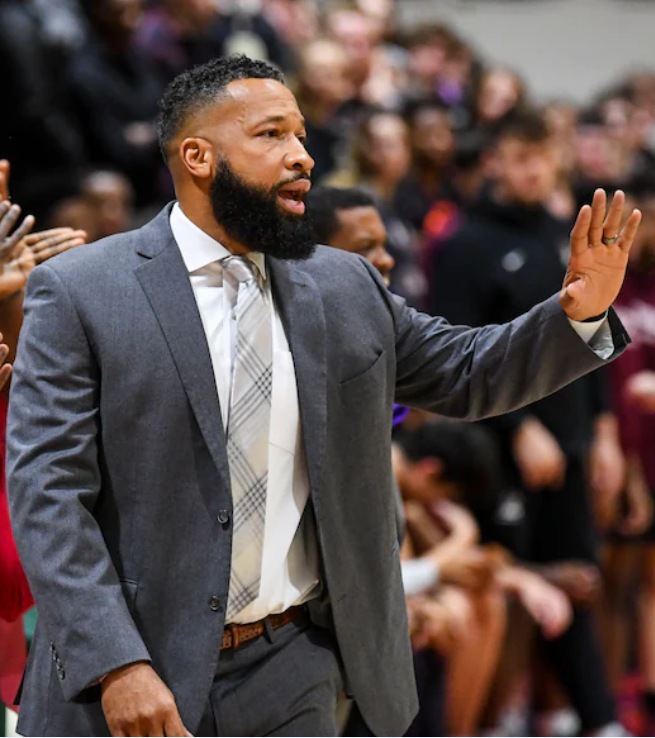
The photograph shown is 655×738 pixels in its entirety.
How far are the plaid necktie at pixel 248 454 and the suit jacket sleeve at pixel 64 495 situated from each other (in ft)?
0.75

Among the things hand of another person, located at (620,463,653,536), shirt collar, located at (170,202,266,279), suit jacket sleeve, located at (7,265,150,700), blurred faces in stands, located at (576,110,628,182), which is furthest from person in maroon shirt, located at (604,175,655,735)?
suit jacket sleeve, located at (7,265,150,700)

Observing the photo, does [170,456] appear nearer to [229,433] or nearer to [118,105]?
[229,433]

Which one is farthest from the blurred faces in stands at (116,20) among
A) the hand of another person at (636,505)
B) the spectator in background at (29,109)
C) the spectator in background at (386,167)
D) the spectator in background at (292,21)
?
the hand of another person at (636,505)

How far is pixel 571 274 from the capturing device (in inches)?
107

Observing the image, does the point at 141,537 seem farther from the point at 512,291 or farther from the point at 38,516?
the point at 512,291

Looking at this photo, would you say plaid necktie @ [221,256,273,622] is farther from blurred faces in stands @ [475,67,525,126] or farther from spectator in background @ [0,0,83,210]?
blurred faces in stands @ [475,67,525,126]

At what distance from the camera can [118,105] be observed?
A: 6430 millimetres

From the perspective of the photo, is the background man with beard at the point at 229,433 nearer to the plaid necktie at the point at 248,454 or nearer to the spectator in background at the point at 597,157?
the plaid necktie at the point at 248,454

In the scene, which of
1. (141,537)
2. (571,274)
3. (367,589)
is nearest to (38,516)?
(141,537)

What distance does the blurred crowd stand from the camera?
5.00 meters

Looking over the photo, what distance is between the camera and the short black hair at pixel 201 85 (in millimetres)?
2750

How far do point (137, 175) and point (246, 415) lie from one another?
12.7 ft

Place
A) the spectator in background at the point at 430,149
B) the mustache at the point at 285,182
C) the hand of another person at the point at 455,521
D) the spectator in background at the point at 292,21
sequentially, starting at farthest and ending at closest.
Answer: the spectator in background at the point at 292,21
the spectator in background at the point at 430,149
the hand of another person at the point at 455,521
the mustache at the point at 285,182

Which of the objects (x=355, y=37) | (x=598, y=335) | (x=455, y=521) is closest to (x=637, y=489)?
(x=455, y=521)
